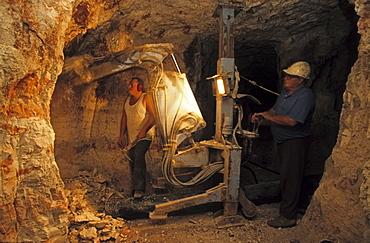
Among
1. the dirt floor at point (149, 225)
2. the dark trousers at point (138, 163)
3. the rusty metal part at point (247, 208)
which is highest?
the dark trousers at point (138, 163)

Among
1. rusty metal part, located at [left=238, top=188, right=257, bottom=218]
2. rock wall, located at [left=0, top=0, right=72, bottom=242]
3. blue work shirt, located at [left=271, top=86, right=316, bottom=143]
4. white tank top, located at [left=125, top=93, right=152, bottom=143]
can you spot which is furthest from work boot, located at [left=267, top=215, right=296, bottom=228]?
rock wall, located at [left=0, top=0, right=72, bottom=242]

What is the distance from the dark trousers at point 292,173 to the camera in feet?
10.7

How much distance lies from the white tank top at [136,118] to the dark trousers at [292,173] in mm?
1841

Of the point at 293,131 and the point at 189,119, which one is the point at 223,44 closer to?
the point at 189,119

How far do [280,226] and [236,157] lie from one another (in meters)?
0.95

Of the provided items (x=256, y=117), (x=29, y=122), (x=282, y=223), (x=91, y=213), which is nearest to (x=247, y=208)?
(x=282, y=223)

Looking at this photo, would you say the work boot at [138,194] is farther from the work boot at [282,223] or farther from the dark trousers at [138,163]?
the work boot at [282,223]

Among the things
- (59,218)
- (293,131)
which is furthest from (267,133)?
(59,218)

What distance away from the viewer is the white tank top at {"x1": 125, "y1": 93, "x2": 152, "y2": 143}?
12.4 feet

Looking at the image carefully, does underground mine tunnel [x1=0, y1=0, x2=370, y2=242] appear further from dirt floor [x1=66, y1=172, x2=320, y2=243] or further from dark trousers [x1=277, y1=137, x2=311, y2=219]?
dark trousers [x1=277, y1=137, x2=311, y2=219]

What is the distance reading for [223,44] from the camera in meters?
3.41

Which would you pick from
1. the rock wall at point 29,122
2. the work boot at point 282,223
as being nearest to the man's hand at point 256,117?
the work boot at point 282,223

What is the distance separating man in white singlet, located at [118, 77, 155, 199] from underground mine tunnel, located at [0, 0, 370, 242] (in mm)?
218

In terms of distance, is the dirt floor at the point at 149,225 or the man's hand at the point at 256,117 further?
the man's hand at the point at 256,117
